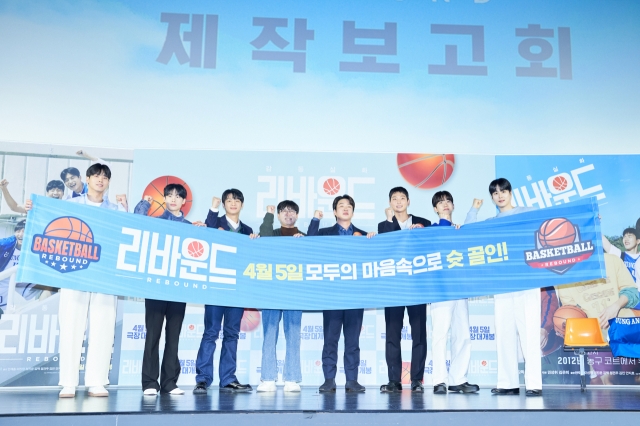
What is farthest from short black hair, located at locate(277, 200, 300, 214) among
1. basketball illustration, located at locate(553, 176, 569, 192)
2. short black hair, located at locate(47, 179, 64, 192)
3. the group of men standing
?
basketball illustration, located at locate(553, 176, 569, 192)

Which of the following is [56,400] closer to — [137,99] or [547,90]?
[137,99]

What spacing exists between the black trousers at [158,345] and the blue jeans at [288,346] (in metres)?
0.66

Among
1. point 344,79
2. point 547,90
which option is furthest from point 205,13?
point 547,90

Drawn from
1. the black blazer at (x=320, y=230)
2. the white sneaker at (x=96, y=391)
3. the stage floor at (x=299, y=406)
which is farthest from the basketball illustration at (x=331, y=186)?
the white sneaker at (x=96, y=391)

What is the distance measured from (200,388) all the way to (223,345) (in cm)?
34

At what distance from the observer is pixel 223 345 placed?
4344mm

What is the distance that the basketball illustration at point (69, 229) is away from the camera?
12.4 ft

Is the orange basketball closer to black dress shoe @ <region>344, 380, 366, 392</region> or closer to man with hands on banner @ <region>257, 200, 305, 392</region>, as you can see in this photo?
black dress shoe @ <region>344, 380, 366, 392</region>

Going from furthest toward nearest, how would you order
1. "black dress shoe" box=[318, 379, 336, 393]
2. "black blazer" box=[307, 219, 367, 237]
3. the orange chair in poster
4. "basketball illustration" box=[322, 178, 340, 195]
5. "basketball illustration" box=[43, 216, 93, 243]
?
"basketball illustration" box=[322, 178, 340, 195] < the orange chair in poster < "black blazer" box=[307, 219, 367, 237] < "black dress shoe" box=[318, 379, 336, 393] < "basketball illustration" box=[43, 216, 93, 243]

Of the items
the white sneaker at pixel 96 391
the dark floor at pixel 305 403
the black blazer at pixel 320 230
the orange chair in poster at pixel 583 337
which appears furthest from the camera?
the orange chair in poster at pixel 583 337

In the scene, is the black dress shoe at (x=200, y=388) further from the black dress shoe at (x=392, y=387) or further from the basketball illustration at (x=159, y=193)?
the basketball illustration at (x=159, y=193)

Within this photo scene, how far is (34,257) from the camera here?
370 centimetres

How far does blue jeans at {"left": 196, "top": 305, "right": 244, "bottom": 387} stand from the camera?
429 cm

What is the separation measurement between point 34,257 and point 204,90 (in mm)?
2475
